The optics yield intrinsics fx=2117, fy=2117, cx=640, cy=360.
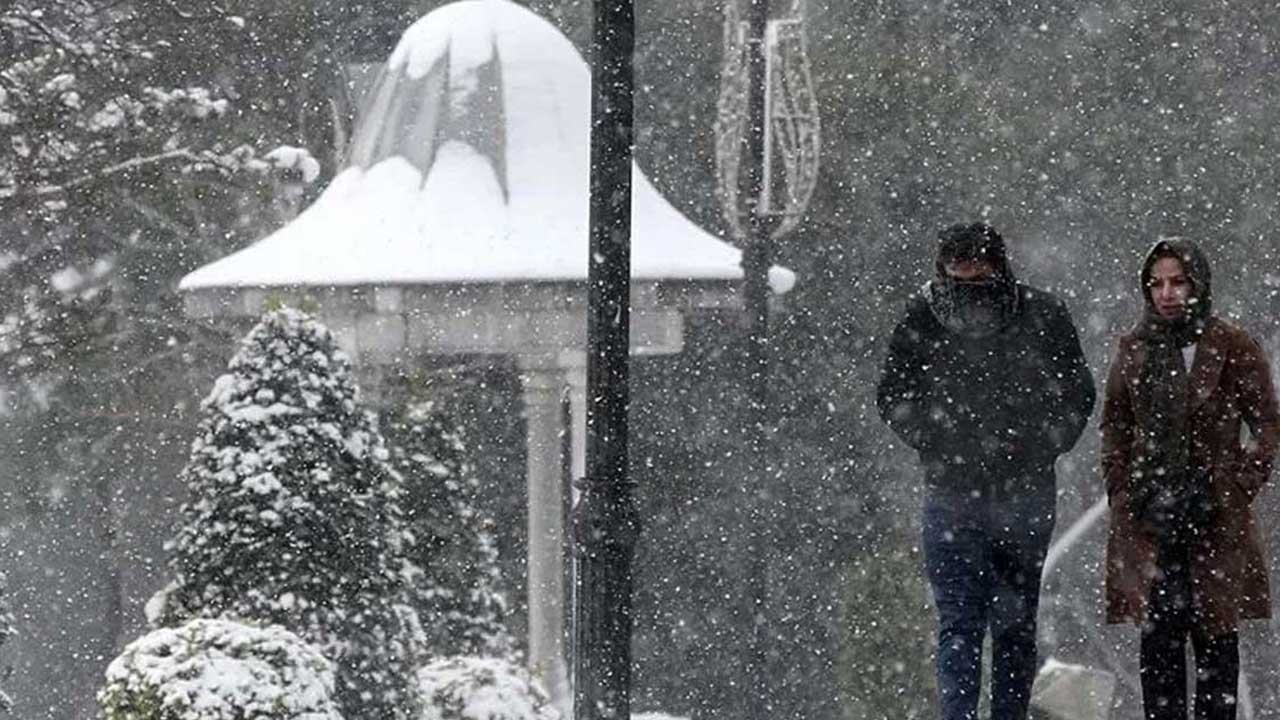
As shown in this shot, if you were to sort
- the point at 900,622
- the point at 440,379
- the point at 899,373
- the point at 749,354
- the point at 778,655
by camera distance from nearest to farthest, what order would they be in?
the point at 899,373 < the point at 749,354 < the point at 900,622 < the point at 440,379 < the point at 778,655

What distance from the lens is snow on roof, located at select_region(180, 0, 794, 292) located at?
32.3 feet

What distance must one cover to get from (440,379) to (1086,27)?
22.0ft

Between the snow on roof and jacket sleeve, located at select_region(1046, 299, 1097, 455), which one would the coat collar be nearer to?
jacket sleeve, located at select_region(1046, 299, 1097, 455)

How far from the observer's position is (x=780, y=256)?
719 inches

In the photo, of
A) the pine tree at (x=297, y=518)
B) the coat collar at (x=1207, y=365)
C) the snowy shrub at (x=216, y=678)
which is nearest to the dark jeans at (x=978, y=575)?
the coat collar at (x=1207, y=365)

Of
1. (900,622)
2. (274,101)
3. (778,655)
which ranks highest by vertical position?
(274,101)

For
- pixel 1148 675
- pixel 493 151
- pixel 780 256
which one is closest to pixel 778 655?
pixel 780 256

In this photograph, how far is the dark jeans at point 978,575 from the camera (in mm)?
5824

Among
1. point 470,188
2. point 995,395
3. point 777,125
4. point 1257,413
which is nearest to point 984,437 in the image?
point 995,395

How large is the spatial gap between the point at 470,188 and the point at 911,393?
191 inches

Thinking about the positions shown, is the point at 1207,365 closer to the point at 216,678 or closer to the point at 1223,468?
the point at 1223,468

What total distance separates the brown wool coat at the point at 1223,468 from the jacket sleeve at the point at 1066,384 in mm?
148

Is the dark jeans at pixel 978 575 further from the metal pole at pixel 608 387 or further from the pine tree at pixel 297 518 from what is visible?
the pine tree at pixel 297 518

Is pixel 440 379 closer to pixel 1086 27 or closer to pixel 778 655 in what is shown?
pixel 778 655
